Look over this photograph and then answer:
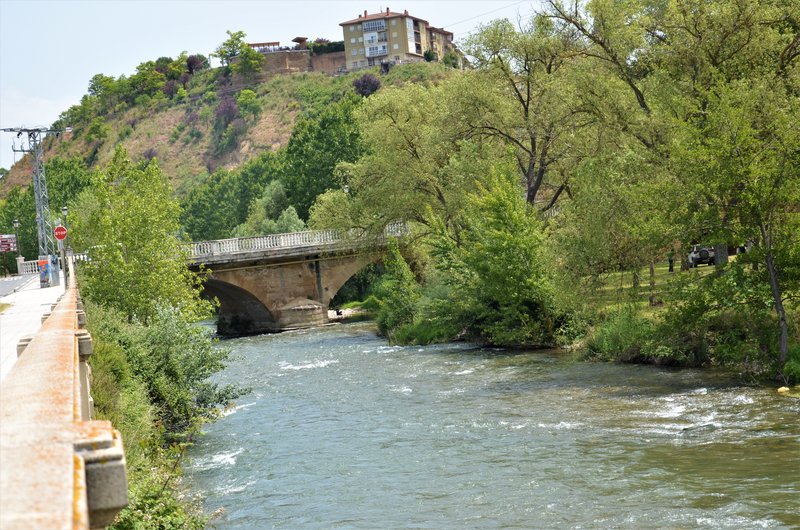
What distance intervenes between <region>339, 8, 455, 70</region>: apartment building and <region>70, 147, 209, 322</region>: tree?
4508 inches

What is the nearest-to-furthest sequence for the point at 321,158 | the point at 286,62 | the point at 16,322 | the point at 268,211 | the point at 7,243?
the point at 16,322 → the point at 321,158 → the point at 7,243 → the point at 268,211 → the point at 286,62

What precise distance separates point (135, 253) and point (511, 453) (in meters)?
18.0

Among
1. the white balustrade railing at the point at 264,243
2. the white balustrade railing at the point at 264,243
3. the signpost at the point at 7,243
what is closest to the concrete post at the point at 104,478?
the white balustrade railing at the point at 264,243

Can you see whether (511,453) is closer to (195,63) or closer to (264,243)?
(264,243)

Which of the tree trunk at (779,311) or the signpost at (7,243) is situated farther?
the signpost at (7,243)

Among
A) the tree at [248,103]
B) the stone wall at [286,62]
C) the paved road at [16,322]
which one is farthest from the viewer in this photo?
the stone wall at [286,62]

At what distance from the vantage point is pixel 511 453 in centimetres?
1686

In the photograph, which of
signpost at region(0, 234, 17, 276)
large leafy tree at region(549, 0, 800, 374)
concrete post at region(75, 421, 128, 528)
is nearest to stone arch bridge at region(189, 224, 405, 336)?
signpost at region(0, 234, 17, 276)

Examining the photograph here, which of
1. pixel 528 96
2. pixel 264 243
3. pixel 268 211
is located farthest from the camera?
pixel 268 211

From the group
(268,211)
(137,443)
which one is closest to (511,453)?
(137,443)

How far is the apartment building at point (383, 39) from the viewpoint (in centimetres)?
14700

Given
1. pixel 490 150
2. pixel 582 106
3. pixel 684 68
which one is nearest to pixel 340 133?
pixel 490 150

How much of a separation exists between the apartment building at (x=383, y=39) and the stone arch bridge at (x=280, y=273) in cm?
9227

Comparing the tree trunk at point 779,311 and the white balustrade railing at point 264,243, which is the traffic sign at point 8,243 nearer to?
the white balustrade railing at point 264,243
